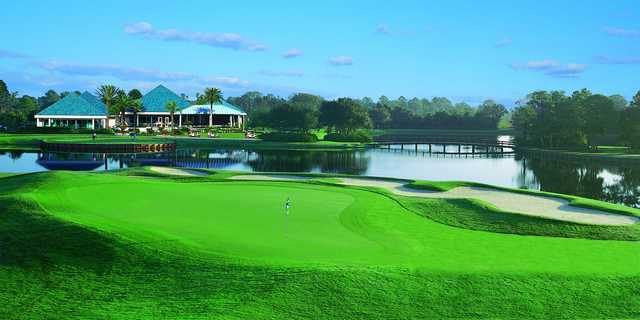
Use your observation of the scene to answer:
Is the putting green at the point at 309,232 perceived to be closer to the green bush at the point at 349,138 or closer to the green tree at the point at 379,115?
the green bush at the point at 349,138

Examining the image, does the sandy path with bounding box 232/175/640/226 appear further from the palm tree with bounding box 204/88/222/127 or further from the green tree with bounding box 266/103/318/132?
the palm tree with bounding box 204/88/222/127

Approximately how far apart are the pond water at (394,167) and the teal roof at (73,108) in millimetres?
46271

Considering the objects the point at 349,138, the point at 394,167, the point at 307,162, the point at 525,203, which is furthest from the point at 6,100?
the point at 525,203

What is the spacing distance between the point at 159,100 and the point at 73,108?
66.2ft

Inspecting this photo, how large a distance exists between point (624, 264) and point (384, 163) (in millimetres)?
60297

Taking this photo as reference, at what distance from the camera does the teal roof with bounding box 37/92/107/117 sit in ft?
404

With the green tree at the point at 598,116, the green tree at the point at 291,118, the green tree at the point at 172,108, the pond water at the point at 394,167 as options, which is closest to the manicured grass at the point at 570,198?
the pond water at the point at 394,167

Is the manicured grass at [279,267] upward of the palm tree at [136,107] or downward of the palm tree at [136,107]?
downward

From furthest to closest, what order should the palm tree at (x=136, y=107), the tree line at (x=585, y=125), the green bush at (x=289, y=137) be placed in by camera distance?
the palm tree at (x=136, y=107)
the green bush at (x=289, y=137)
the tree line at (x=585, y=125)

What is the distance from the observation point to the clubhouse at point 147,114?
407ft

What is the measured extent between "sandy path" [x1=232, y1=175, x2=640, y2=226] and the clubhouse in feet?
333

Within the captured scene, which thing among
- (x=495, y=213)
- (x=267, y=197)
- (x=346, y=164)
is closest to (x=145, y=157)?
(x=346, y=164)

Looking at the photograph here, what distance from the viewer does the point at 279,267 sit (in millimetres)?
13047

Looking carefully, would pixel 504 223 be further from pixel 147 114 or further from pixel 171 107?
pixel 147 114
